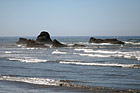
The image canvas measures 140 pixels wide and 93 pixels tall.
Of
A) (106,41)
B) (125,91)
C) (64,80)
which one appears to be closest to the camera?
(125,91)

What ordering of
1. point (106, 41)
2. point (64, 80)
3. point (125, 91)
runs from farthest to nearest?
point (106, 41)
point (64, 80)
point (125, 91)

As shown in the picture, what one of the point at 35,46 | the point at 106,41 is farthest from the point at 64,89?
the point at 106,41

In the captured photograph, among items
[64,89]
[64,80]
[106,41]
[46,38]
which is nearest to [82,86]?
[64,89]

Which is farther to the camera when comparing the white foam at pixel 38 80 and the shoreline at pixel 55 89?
the white foam at pixel 38 80

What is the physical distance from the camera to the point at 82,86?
16.0 meters

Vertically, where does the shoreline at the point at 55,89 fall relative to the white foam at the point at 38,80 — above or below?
above

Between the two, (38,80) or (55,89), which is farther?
(38,80)

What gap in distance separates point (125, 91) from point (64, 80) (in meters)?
4.71

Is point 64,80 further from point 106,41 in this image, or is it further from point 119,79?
point 106,41

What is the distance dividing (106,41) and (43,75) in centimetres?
7548

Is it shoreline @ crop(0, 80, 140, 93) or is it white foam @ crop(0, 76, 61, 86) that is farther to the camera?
white foam @ crop(0, 76, 61, 86)

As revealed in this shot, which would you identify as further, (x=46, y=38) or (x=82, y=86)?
(x=46, y=38)

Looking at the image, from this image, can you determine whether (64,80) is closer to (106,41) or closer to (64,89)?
(64,89)

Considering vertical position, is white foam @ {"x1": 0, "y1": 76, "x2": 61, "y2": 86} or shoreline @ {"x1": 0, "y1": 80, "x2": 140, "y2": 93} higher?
shoreline @ {"x1": 0, "y1": 80, "x2": 140, "y2": 93}
